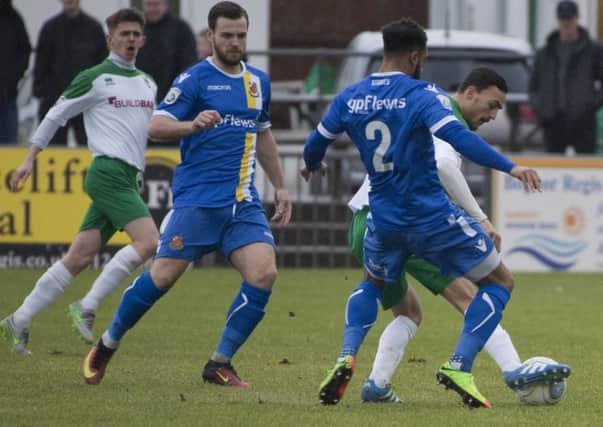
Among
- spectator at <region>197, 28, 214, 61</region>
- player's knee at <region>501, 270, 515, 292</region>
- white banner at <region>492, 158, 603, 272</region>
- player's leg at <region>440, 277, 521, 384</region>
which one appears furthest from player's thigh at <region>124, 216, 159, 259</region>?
spectator at <region>197, 28, 214, 61</region>

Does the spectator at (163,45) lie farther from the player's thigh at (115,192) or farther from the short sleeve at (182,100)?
the short sleeve at (182,100)

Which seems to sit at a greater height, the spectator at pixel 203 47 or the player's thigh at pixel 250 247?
the spectator at pixel 203 47

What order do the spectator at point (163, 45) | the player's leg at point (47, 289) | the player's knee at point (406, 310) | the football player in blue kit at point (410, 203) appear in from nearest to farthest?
the football player in blue kit at point (410, 203), the player's knee at point (406, 310), the player's leg at point (47, 289), the spectator at point (163, 45)

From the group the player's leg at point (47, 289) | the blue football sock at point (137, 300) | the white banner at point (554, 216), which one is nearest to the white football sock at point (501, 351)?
the blue football sock at point (137, 300)

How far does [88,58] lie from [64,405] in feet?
32.0

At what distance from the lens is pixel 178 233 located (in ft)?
31.2

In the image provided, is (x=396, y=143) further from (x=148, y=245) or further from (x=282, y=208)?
(x=148, y=245)

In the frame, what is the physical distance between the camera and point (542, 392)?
28.6 ft

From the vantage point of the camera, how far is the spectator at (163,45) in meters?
17.9

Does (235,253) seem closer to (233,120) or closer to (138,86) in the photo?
Result: (233,120)

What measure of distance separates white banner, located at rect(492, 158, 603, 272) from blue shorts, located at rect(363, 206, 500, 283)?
9679mm

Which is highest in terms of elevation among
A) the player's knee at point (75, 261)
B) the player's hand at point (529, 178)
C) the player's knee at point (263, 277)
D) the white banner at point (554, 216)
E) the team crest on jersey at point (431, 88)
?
A: the team crest on jersey at point (431, 88)

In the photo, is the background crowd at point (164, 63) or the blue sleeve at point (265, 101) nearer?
the blue sleeve at point (265, 101)

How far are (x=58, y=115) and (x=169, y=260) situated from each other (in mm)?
1928
